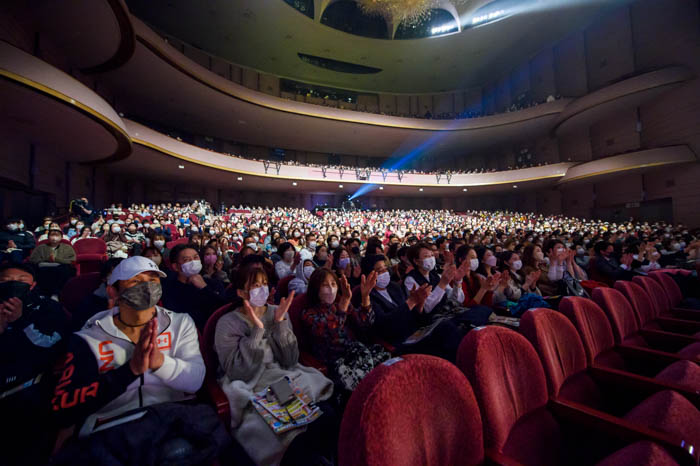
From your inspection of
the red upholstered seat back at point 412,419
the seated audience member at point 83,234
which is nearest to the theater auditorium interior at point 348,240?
the red upholstered seat back at point 412,419

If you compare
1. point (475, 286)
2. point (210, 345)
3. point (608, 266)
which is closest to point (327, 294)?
point (210, 345)

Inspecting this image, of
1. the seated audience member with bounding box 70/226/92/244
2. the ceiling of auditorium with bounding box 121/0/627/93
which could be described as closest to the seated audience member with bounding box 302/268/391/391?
the seated audience member with bounding box 70/226/92/244

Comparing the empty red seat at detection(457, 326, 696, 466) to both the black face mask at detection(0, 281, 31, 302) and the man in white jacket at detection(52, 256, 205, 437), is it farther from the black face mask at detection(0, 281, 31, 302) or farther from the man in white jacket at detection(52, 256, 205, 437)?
the black face mask at detection(0, 281, 31, 302)

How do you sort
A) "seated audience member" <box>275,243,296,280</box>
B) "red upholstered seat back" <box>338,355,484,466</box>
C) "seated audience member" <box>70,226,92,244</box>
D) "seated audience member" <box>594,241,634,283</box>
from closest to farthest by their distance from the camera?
"red upholstered seat back" <box>338,355,484,466</box>, "seated audience member" <box>275,243,296,280</box>, "seated audience member" <box>594,241,634,283</box>, "seated audience member" <box>70,226,92,244</box>

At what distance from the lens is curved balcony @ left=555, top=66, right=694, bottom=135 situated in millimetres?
11242

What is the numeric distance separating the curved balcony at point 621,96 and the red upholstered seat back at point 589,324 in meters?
15.7

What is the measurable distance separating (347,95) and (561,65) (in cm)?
1336

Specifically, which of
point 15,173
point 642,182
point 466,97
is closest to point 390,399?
point 15,173

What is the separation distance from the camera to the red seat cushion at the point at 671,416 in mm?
879

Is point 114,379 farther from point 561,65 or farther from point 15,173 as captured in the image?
point 561,65

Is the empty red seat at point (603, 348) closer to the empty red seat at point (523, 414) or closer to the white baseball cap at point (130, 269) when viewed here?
the empty red seat at point (523, 414)

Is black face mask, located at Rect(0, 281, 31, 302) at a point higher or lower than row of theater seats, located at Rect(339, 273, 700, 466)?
higher

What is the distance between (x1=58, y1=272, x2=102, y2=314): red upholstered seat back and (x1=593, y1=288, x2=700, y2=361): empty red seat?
4.07 m

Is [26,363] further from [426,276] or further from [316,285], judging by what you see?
[426,276]
